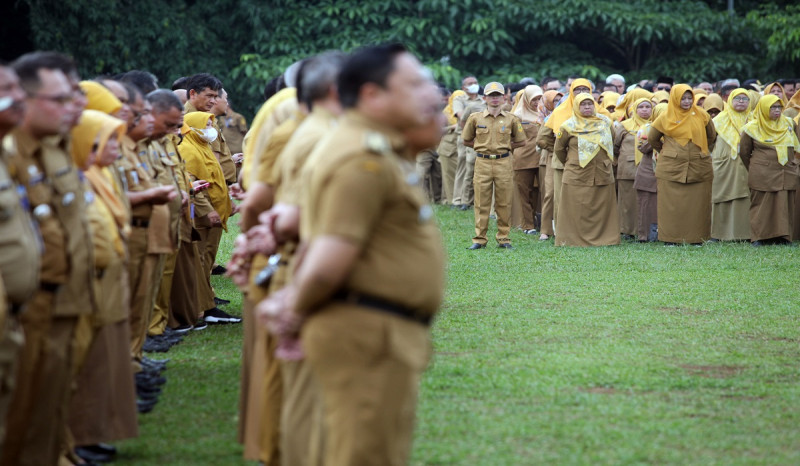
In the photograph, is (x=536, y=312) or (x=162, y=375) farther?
(x=536, y=312)

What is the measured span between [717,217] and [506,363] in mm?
8085

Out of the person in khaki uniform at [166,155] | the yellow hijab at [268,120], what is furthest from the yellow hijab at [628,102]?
the yellow hijab at [268,120]

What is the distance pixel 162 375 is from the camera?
775 cm

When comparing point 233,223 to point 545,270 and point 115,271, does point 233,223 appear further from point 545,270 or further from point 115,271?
point 115,271

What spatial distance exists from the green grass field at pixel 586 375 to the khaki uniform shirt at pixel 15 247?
1.82 meters

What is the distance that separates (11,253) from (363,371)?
141 cm

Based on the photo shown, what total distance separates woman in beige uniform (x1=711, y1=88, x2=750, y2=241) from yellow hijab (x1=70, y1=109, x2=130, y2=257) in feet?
35.4

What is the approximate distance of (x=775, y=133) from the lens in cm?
1458

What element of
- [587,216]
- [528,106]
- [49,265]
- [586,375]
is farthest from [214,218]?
[528,106]

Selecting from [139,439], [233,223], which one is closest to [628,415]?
[139,439]

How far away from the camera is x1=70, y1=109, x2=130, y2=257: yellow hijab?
17.9 ft

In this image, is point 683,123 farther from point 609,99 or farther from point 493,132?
point 609,99

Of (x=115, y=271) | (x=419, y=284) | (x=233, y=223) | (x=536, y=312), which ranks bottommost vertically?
(x=233, y=223)

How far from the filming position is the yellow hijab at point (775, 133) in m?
14.5
